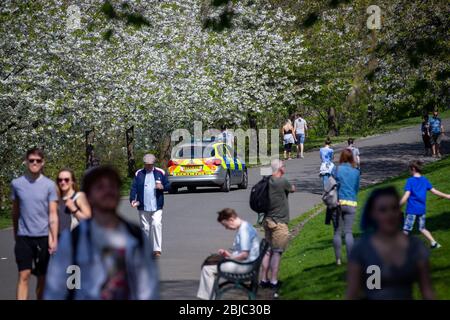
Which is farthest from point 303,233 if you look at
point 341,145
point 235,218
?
point 341,145

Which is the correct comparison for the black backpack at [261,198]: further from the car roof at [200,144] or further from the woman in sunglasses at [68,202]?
the car roof at [200,144]

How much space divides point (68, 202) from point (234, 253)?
75.6 inches

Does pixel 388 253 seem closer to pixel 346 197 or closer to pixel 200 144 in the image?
pixel 346 197

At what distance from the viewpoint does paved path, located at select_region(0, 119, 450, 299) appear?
14.7 metres

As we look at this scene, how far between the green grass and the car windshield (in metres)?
7.46

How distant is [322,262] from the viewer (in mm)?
14844

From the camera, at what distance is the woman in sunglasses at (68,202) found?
11047 mm

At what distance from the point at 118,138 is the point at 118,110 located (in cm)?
853

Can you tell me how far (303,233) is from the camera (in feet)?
63.8

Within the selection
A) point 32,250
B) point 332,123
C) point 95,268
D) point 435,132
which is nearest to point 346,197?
point 32,250

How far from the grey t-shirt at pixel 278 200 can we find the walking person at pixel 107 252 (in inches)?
300

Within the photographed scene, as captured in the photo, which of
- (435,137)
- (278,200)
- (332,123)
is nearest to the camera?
(278,200)

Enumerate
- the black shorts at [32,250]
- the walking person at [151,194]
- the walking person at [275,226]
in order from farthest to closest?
the walking person at [151,194] → the walking person at [275,226] → the black shorts at [32,250]

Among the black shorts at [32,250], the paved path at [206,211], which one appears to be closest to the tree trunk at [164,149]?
the paved path at [206,211]
